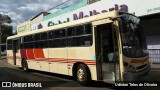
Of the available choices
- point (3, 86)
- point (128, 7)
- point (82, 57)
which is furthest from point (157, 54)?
point (3, 86)

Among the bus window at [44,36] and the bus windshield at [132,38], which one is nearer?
the bus windshield at [132,38]

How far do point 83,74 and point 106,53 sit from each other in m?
1.67

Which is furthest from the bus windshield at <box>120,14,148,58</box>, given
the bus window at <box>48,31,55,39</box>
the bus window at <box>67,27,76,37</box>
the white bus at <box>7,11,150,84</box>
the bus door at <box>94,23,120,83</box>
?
the bus window at <box>48,31,55,39</box>

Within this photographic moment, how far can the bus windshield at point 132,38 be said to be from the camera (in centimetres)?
1162

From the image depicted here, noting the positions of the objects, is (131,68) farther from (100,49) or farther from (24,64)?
(24,64)

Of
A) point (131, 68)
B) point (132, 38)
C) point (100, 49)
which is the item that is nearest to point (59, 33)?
point (100, 49)

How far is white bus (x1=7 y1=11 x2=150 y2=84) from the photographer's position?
11.6 metres

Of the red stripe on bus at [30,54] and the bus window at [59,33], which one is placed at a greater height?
the bus window at [59,33]

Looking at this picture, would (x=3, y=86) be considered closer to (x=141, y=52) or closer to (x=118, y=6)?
(x=141, y=52)

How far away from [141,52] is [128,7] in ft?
34.8

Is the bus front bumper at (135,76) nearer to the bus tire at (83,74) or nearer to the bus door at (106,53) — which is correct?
the bus door at (106,53)

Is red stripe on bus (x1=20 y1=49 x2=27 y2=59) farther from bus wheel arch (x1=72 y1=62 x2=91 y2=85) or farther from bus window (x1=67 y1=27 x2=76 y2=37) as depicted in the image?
bus wheel arch (x1=72 y1=62 x2=91 y2=85)

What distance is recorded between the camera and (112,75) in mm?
11961

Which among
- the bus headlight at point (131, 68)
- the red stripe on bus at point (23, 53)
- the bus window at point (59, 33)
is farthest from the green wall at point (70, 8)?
the bus headlight at point (131, 68)
